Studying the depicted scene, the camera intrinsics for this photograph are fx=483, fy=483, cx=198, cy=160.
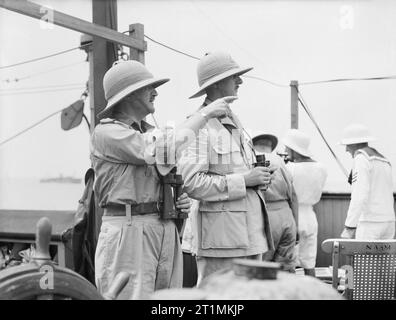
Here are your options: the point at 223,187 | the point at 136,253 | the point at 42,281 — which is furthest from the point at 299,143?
the point at 42,281

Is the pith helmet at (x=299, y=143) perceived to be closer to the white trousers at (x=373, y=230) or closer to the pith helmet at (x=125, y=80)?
the white trousers at (x=373, y=230)

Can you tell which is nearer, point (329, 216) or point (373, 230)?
point (373, 230)

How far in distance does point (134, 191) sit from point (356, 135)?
2.52 metres

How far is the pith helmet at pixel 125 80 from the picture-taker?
2.42 m

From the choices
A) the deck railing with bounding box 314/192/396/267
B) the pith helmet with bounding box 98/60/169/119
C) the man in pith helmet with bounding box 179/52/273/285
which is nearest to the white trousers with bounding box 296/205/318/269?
the deck railing with bounding box 314/192/396/267

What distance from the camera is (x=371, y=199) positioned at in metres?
4.00

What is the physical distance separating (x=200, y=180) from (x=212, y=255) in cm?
39

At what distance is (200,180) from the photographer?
7.79 ft

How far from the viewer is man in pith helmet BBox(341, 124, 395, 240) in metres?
3.93

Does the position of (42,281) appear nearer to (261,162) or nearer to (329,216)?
(261,162)

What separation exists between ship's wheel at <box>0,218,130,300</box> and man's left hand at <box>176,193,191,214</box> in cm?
136

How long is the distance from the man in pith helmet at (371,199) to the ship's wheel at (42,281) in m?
3.18

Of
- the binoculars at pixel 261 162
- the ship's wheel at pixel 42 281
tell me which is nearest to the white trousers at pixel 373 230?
the binoculars at pixel 261 162
